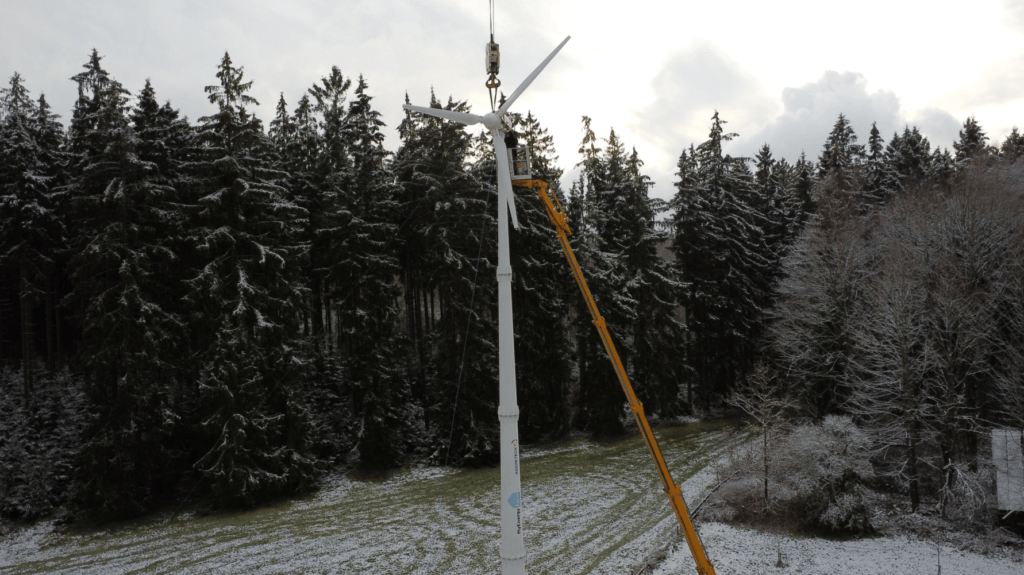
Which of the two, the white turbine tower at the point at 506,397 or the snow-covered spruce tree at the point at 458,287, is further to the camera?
the snow-covered spruce tree at the point at 458,287

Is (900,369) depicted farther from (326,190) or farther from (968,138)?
(968,138)

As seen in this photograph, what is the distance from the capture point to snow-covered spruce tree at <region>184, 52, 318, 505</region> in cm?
2661

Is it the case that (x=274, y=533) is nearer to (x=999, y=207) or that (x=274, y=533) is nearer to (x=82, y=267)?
(x=82, y=267)

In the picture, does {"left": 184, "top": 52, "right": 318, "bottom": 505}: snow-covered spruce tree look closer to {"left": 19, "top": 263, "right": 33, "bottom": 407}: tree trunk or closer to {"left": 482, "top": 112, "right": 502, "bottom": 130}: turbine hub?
{"left": 19, "top": 263, "right": 33, "bottom": 407}: tree trunk

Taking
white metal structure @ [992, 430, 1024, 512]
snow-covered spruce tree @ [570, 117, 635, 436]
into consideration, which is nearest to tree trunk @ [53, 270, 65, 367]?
snow-covered spruce tree @ [570, 117, 635, 436]

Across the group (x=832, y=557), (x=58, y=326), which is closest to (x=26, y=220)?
(x=58, y=326)

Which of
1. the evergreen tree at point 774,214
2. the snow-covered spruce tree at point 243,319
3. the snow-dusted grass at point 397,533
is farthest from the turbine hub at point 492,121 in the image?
the evergreen tree at point 774,214

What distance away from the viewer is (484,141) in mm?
37906

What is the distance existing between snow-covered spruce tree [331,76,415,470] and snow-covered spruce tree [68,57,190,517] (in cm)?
833

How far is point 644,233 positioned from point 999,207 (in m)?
19.5

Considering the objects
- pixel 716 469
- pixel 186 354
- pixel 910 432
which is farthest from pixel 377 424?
pixel 910 432

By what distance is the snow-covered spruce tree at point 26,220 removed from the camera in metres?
31.2

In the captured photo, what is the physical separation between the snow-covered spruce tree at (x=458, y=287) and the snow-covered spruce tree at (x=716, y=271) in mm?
16700

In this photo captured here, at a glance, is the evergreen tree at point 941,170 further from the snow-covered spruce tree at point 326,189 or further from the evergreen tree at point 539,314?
the snow-covered spruce tree at point 326,189
